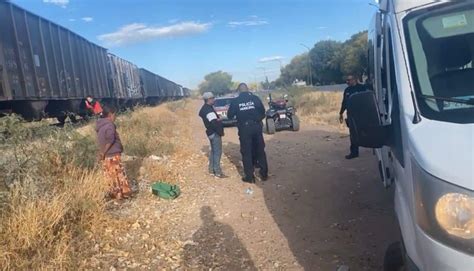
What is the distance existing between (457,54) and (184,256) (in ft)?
10.6

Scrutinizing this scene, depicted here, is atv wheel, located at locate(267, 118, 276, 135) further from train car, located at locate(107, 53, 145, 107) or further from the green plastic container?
train car, located at locate(107, 53, 145, 107)

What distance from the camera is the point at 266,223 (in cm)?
575

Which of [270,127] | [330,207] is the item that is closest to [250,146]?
[330,207]

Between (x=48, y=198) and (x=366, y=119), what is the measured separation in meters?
3.39

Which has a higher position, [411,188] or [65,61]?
[65,61]

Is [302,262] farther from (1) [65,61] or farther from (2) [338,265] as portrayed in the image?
(1) [65,61]

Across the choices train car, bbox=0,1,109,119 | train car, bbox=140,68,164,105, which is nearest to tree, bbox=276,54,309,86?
train car, bbox=140,68,164,105

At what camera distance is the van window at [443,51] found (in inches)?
109

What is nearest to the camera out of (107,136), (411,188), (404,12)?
(411,188)

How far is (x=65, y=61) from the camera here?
15.8m

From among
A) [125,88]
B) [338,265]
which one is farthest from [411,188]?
[125,88]

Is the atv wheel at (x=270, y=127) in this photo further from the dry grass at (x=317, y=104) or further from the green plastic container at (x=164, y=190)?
the green plastic container at (x=164, y=190)

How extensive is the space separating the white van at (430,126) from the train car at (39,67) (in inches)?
389

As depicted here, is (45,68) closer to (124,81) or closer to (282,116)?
(282,116)
